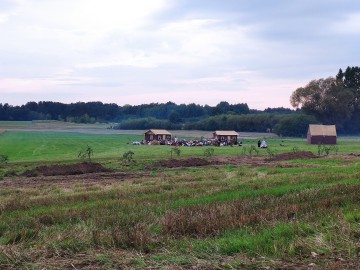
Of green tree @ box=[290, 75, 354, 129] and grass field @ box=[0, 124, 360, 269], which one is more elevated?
green tree @ box=[290, 75, 354, 129]

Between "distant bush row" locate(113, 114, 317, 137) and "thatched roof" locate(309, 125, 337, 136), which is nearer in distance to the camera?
"thatched roof" locate(309, 125, 337, 136)

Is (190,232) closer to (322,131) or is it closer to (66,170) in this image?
(66,170)

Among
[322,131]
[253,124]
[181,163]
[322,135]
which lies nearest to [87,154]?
[181,163]

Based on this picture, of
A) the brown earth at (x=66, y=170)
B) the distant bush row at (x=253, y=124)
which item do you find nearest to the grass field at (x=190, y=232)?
the brown earth at (x=66, y=170)

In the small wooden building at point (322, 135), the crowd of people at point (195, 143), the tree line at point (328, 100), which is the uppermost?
the tree line at point (328, 100)

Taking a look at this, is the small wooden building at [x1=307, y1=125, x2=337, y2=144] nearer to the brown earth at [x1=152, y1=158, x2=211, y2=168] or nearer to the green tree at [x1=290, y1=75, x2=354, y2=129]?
the green tree at [x1=290, y1=75, x2=354, y2=129]

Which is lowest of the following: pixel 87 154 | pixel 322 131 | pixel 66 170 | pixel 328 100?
pixel 87 154

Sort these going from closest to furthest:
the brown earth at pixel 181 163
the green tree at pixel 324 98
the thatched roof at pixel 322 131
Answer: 1. the brown earth at pixel 181 163
2. the thatched roof at pixel 322 131
3. the green tree at pixel 324 98

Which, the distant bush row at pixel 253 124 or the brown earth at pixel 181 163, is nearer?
the brown earth at pixel 181 163

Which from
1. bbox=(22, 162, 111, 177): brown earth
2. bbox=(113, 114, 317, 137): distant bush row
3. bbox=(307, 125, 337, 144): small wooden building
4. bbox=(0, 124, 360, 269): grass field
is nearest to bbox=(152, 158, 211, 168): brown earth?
bbox=(22, 162, 111, 177): brown earth

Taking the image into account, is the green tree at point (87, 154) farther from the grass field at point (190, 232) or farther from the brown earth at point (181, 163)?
the grass field at point (190, 232)

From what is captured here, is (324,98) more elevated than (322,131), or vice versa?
(324,98)

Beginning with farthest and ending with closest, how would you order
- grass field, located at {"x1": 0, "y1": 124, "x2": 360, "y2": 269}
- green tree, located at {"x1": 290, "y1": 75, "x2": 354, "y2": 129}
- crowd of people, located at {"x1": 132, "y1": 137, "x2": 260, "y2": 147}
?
green tree, located at {"x1": 290, "y1": 75, "x2": 354, "y2": 129} < crowd of people, located at {"x1": 132, "y1": 137, "x2": 260, "y2": 147} < grass field, located at {"x1": 0, "y1": 124, "x2": 360, "y2": 269}

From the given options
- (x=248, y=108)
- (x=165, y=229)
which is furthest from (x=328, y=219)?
(x=248, y=108)
